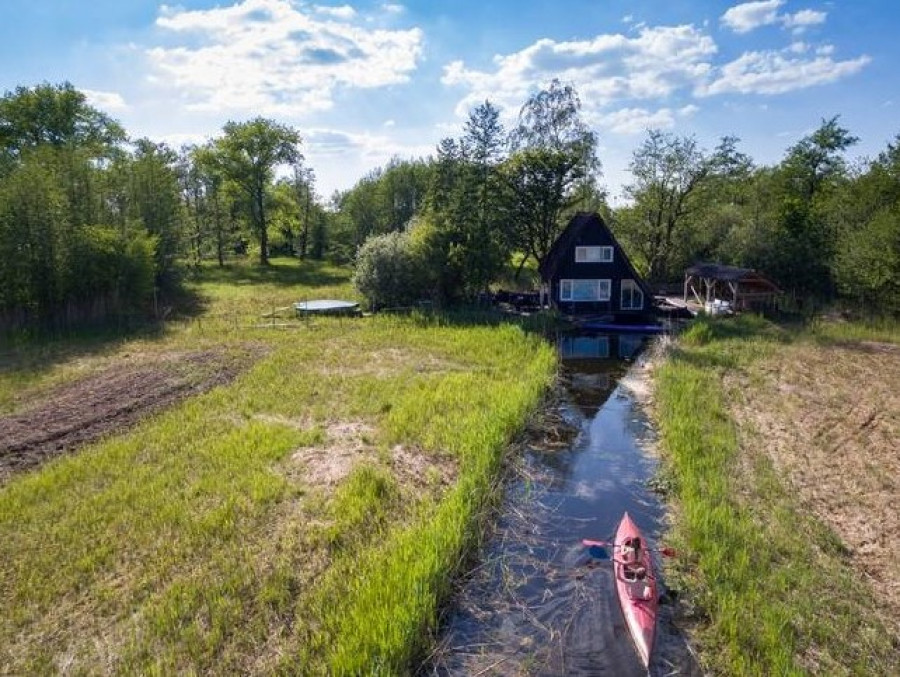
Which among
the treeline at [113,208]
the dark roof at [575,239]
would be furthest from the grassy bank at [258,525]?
the dark roof at [575,239]

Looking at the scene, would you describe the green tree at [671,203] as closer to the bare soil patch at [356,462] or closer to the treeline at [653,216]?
the treeline at [653,216]

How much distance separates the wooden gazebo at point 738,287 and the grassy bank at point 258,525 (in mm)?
18228

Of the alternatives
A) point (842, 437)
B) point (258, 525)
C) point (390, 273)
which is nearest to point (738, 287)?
point (842, 437)

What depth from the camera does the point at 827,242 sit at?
3281 centimetres

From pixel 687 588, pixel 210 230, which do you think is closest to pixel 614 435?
pixel 687 588

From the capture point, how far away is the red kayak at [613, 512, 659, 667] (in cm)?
702

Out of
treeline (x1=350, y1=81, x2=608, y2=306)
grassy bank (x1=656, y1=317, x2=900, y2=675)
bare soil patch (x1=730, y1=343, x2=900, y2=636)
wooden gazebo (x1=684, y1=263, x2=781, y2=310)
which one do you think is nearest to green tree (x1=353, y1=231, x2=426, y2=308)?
treeline (x1=350, y1=81, x2=608, y2=306)

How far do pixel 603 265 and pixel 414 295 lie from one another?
11.5 meters

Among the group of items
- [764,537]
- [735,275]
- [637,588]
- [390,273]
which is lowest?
[637,588]

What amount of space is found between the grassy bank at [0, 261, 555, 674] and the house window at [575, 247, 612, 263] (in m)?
15.1

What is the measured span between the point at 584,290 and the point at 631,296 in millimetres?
2922

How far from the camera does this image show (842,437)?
13.0 meters

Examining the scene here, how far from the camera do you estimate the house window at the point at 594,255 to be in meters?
31.2

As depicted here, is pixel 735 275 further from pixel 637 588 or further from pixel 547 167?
pixel 637 588
